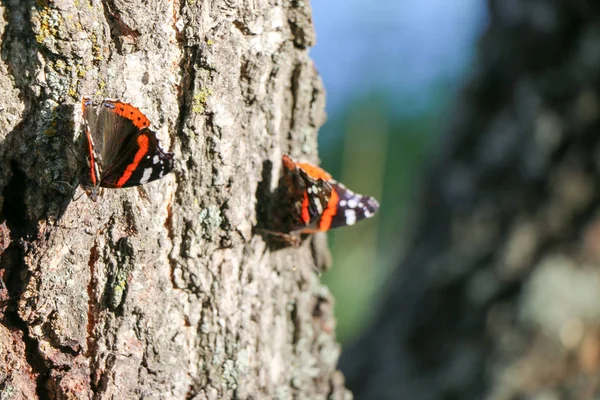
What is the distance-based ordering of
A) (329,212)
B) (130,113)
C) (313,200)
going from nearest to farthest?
1. (130,113)
2. (313,200)
3. (329,212)

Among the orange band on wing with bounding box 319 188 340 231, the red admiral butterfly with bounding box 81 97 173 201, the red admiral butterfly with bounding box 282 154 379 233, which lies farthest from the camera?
the orange band on wing with bounding box 319 188 340 231

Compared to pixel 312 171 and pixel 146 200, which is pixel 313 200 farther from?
pixel 146 200

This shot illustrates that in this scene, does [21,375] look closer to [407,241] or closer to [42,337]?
[42,337]

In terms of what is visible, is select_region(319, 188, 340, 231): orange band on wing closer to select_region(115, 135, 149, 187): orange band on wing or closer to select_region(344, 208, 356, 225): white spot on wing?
select_region(344, 208, 356, 225): white spot on wing

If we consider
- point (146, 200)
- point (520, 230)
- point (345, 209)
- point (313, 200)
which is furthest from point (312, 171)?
point (520, 230)

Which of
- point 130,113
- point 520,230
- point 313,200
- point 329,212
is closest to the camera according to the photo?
point 130,113

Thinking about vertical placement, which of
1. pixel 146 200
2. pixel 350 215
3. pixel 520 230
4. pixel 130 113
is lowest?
pixel 520 230

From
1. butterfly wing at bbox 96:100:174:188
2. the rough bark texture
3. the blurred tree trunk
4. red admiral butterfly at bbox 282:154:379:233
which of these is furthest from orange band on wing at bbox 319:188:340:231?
the blurred tree trunk

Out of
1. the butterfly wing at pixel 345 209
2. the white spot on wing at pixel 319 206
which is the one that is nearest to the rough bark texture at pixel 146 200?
the white spot on wing at pixel 319 206
